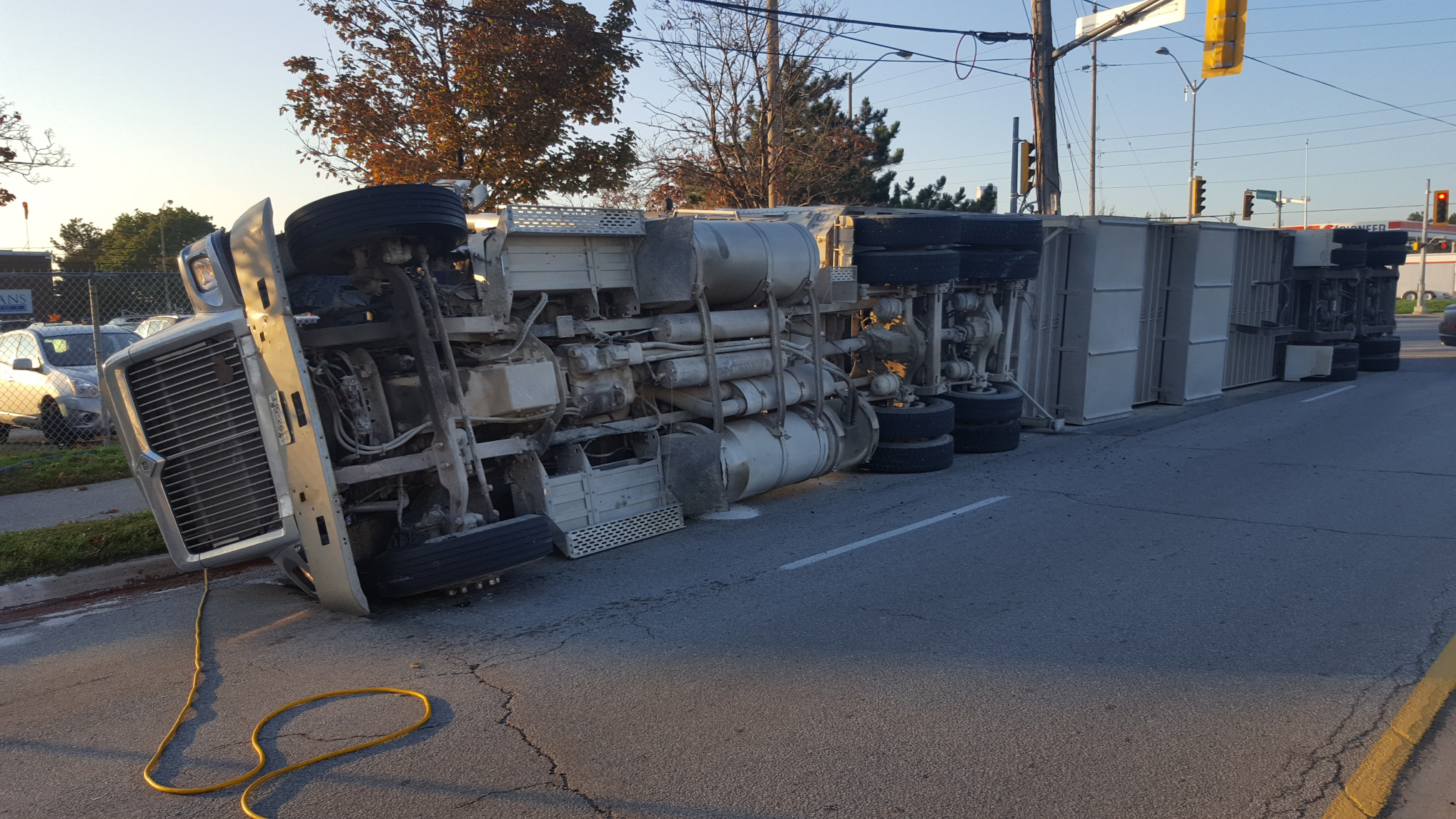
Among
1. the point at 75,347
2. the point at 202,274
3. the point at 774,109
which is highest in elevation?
the point at 774,109

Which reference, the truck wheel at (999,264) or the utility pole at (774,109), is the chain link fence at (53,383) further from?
the utility pole at (774,109)

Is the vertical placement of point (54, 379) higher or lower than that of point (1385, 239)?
lower

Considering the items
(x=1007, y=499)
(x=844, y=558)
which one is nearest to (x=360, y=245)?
(x=844, y=558)

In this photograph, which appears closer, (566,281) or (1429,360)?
(566,281)

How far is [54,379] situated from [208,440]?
8.62m

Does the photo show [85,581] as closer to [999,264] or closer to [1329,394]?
[999,264]

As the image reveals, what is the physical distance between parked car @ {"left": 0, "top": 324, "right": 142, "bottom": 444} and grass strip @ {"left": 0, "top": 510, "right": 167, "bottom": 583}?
220 inches

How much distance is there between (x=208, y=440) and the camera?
551cm

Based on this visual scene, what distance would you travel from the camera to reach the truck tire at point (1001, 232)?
35.2 ft

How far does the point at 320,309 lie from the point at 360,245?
64 cm

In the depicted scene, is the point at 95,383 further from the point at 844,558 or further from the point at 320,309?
the point at 844,558

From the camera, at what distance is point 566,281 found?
7.09m

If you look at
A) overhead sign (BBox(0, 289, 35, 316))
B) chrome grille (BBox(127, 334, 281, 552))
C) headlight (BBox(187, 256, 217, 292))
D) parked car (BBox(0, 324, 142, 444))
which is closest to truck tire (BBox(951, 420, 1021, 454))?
chrome grille (BBox(127, 334, 281, 552))

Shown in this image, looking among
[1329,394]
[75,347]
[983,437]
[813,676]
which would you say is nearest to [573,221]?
[813,676]
